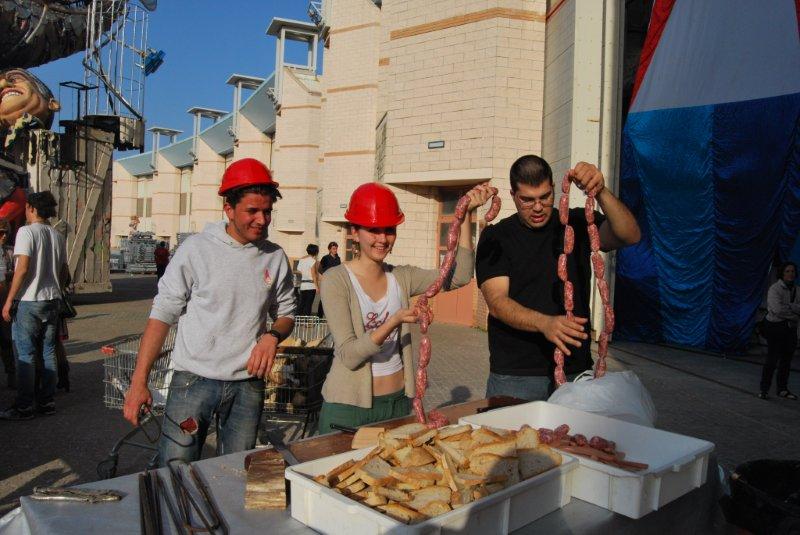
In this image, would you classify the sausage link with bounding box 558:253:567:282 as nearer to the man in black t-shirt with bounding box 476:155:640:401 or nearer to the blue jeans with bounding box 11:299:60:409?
the man in black t-shirt with bounding box 476:155:640:401

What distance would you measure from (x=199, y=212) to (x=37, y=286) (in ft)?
164

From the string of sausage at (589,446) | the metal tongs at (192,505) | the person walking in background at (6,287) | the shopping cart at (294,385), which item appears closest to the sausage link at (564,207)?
the string of sausage at (589,446)

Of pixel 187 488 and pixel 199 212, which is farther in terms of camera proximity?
pixel 199 212

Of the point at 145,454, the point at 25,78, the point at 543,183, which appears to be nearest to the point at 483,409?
the point at 543,183

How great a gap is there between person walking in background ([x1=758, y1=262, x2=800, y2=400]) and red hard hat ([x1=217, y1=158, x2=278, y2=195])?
26.8 ft

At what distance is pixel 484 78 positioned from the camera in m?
14.9

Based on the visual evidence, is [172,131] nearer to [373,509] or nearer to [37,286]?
[37,286]

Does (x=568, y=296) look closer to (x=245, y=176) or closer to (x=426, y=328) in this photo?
(x=426, y=328)

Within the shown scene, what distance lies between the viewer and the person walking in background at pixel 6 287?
23.2ft

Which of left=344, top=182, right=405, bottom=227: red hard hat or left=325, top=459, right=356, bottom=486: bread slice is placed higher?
left=344, top=182, right=405, bottom=227: red hard hat

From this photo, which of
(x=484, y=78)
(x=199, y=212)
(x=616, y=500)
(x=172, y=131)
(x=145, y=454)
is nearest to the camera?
(x=616, y=500)

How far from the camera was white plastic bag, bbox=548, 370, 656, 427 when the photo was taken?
2805mm

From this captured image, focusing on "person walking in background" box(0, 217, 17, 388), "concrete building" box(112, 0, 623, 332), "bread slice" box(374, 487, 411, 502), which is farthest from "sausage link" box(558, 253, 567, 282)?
"concrete building" box(112, 0, 623, 332)

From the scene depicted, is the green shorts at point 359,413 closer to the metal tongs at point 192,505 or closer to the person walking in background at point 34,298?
the metal tongs at point 192,505
